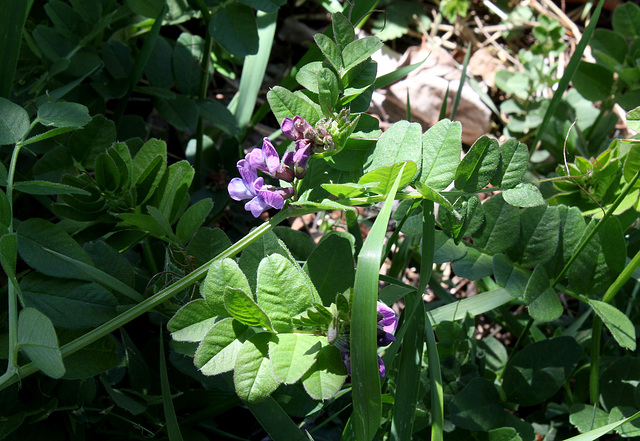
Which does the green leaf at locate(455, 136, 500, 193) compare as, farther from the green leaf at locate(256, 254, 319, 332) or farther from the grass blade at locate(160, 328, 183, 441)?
the grass blade at locate(160, 328, 183, 441)

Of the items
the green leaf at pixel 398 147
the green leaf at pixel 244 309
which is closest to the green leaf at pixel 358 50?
the green leaf at pixel 398 147

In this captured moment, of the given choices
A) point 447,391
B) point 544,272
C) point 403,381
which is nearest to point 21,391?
point 403,381

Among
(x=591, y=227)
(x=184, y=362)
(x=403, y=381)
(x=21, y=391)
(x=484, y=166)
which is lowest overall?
(x=21, y=391)

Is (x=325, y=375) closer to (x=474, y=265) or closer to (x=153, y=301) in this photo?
(x=153, y=301)

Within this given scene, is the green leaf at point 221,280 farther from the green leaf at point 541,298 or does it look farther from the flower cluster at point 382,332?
the green leaf at point 541,298

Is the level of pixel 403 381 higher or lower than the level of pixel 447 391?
higher

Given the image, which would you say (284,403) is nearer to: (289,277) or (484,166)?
(289,277)

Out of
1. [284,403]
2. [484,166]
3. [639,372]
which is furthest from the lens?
[639,372]
